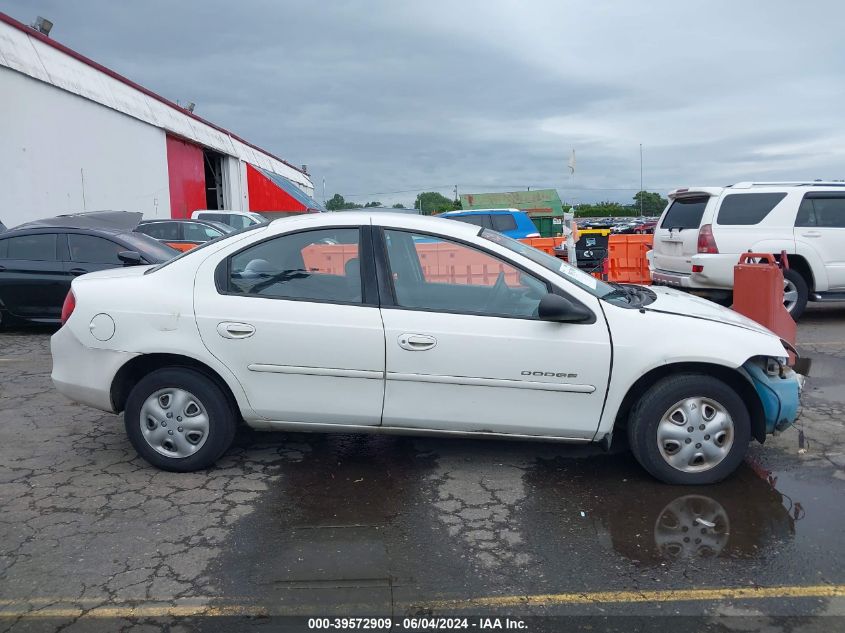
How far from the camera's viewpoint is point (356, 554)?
358 centimetres

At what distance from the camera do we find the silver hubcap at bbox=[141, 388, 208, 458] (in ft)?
14.6

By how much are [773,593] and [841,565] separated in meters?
0.50

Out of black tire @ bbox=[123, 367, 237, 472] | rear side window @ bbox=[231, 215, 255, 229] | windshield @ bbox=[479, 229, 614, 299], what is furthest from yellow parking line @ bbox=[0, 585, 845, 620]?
rear side window @ bbox=[231, 215, 255, 229]

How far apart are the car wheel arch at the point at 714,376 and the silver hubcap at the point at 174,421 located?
8.54ft

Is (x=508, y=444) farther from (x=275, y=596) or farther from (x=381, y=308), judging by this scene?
(x=275, y=596)

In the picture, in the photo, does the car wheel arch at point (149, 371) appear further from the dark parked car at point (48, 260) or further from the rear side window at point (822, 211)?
the rear side window at point (822, 211)

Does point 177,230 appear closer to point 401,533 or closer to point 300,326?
point 300,326

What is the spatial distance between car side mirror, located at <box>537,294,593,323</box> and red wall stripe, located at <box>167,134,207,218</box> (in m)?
22.8

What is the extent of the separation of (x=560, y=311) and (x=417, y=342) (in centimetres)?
85

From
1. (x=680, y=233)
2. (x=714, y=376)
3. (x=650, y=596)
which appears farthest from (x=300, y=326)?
(x=680, y=233)

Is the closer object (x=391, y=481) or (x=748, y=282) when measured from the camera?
(x=391, y=481)

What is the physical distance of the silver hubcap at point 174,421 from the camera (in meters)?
4.46

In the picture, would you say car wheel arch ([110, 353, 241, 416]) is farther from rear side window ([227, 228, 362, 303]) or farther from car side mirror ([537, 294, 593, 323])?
car side mirror ([537, 294, 593, 323])

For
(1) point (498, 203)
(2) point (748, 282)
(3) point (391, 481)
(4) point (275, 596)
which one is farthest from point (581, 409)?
(1) point (498, 203)
